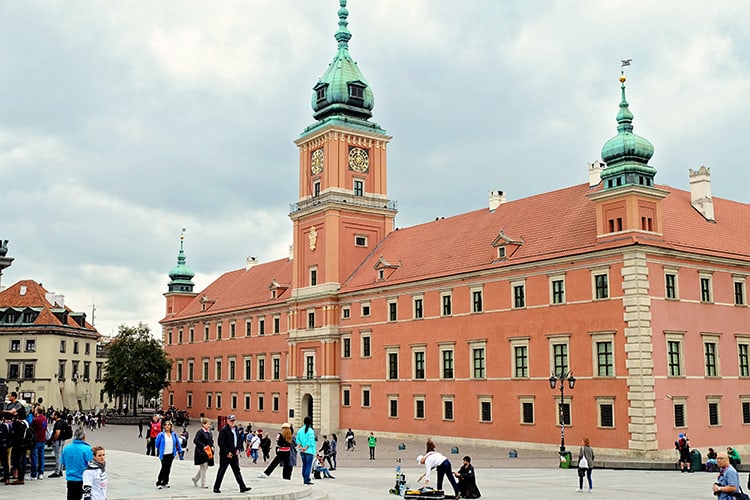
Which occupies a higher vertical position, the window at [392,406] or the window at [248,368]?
the window at [248,368]

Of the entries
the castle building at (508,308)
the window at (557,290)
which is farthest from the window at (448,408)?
the window at (557,290)

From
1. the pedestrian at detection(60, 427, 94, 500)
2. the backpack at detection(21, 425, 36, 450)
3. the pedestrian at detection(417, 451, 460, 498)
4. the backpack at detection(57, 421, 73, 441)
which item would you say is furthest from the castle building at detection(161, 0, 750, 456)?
the pedestrian at detection(60, 427, 94, 500)

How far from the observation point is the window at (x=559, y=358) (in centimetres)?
4066

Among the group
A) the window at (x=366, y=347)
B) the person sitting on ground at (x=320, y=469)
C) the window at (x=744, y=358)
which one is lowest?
the person sitting on ground at (x=320, y=469)

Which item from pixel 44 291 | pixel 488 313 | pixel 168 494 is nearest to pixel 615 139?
pixel 488 313

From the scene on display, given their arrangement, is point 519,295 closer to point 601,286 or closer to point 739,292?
point 601,286

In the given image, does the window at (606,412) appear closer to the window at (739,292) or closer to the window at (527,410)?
the window at (527,410)

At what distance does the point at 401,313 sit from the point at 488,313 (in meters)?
7.70

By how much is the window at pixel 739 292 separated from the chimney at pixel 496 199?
595 inches

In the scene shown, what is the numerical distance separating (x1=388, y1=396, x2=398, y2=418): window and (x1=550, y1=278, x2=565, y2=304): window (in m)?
13.9

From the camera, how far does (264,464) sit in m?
35.3

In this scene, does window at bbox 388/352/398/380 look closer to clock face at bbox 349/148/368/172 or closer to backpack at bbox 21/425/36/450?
clock face at bbox 349/148/368/172

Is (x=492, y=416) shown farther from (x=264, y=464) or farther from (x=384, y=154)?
(x=384, y=154)

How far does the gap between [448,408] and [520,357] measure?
20.6ft
